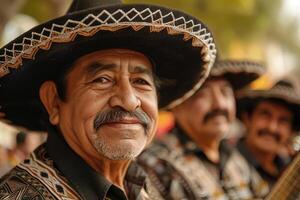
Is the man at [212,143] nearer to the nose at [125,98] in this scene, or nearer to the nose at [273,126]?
the nose at [273,126]

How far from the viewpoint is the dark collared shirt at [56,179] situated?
3.35 m

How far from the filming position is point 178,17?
3451 mm

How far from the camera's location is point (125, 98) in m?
3.51

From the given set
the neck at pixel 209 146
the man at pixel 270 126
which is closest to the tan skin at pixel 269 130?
the man at pixel 270 126

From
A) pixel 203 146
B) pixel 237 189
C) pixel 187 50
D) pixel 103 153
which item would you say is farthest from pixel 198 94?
pixel 103 153

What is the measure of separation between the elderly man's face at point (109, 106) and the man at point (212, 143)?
1.63 meters

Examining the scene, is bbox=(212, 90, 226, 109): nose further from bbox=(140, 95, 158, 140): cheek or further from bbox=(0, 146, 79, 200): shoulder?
bbox=(0, 146, 79, 200): shoulder

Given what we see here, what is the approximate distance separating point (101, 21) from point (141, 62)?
482 mm

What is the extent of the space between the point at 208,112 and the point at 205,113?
2 cm

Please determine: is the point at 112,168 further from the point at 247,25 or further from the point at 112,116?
the point at 247,25

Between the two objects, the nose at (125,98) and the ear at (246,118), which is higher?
the nose at (125,98)

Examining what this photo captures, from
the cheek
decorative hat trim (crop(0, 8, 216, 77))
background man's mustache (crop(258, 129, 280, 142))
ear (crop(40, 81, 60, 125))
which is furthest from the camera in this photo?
background man's mustache (crop(258, 129, 280, 142))

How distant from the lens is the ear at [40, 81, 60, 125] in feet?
12.2

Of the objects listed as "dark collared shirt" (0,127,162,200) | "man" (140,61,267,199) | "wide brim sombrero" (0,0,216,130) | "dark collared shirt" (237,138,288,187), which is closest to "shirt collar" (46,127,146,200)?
"dark collared shirt" (0,127,162,200)
